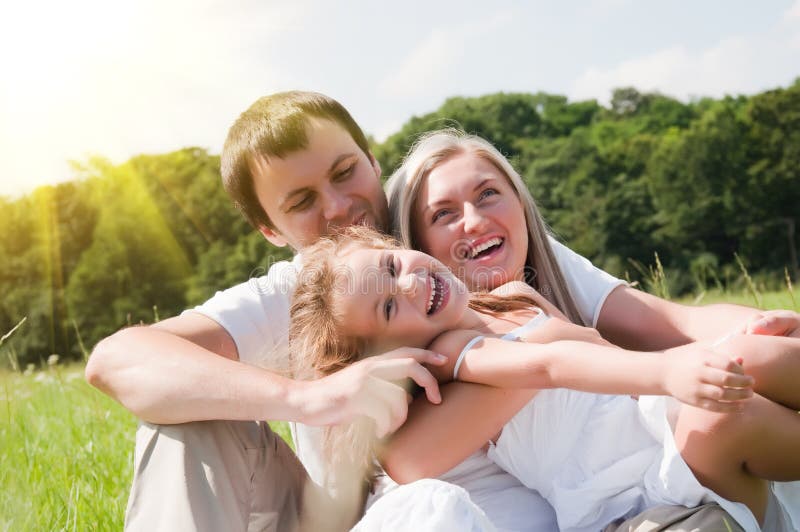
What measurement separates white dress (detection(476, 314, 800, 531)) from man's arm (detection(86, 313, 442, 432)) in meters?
0.30

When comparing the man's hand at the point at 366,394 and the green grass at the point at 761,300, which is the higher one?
the man's hand at the point at 366,394

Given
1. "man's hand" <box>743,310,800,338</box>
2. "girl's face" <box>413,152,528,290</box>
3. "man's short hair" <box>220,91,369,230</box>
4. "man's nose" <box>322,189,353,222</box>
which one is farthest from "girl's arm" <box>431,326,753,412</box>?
"man's short hair" <box>220,91,369,230</box>

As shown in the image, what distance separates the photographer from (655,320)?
285cm

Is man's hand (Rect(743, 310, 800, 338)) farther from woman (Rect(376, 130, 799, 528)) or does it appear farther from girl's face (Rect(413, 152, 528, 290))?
girl's face (Rect(413, 152, 528, 290))

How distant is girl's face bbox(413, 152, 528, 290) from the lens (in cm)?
283

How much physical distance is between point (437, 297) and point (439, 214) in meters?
0.57

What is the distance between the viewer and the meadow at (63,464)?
287 cm

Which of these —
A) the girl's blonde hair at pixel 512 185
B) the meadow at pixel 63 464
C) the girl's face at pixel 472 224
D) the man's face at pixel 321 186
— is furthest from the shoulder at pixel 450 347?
the meadow at pixel 63 464

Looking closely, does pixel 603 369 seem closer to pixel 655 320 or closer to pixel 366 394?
pixel 366 394

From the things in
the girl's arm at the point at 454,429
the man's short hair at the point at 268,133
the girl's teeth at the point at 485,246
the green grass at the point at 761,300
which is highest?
the man's short hair at the point at 268,133

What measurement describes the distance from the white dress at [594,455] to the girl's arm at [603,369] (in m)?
0.11

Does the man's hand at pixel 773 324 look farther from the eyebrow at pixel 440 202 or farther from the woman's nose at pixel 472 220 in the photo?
the eyebrow at pixel 440 202

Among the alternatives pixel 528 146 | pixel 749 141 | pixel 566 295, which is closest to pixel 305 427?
pixel 566 295

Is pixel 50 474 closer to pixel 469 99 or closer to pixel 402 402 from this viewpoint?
pixel 402 402
